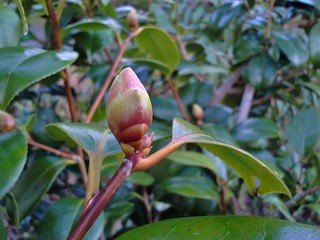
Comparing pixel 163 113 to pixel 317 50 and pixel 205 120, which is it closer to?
pixel 205 120

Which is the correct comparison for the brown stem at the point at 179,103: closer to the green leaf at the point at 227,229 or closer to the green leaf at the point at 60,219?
the green leaf at the point at 60,219

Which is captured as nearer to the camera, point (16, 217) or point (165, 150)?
point (165, 150)

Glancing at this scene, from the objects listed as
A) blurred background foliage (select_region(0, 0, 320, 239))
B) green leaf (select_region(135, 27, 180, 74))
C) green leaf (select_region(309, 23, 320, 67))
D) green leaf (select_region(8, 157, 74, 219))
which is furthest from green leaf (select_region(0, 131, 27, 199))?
green leaf (select_region(309, 23, 320, 67))

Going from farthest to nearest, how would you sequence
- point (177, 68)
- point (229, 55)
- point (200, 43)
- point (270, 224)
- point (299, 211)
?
point (229, 55) < point (200, 43) < point (177, 68) < point (299, 211) < point (270, 224)

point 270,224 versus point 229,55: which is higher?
point 270,224

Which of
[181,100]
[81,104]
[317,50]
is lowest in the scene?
[81,104]

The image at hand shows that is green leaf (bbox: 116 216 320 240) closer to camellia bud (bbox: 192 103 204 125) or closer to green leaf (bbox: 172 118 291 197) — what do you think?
green leaf (bbox: 172 118 291 197)

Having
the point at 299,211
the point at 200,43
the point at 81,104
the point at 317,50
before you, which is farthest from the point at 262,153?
the point at 81,104
